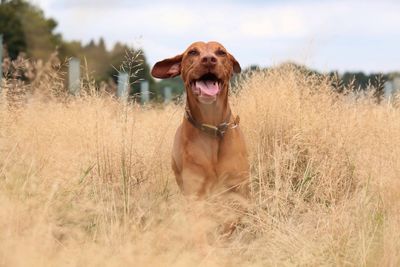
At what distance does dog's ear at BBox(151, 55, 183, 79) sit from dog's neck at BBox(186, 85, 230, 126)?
1.07ft

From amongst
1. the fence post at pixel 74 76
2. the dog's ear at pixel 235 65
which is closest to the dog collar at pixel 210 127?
the dog's ear at pixel 235 65

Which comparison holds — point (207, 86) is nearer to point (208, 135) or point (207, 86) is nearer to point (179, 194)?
point (208, 135)

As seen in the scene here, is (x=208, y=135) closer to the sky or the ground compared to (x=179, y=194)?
closer to the sky

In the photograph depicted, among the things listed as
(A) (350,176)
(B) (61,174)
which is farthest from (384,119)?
(B) (61,174)

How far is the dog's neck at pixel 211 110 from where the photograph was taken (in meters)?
4.59

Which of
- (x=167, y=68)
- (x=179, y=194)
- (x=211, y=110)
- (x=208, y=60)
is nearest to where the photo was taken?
(x=208, y=60)

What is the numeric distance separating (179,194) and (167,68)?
0.88 meters

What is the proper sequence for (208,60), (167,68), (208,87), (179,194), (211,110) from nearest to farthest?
(208,60), (208,87), (211,110), (179,194), (167,68)

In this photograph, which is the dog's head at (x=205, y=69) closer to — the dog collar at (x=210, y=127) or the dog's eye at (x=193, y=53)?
the dog's eye at (x=193, y=53)

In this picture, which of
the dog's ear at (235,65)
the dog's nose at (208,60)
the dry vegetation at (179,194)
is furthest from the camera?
the dog's ear at (235,65)

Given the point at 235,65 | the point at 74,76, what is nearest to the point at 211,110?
the point at 235,65

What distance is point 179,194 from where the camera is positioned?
4746mm

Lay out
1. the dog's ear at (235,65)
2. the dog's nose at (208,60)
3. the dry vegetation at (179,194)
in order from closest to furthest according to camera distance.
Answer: the dry vegetation at (179,194)
the dog's nose at (208,60)
the dog's ear at (235,65)

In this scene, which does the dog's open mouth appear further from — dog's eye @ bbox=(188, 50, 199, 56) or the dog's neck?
dog's eye @ bbox=(188, 50, 199, 56)
